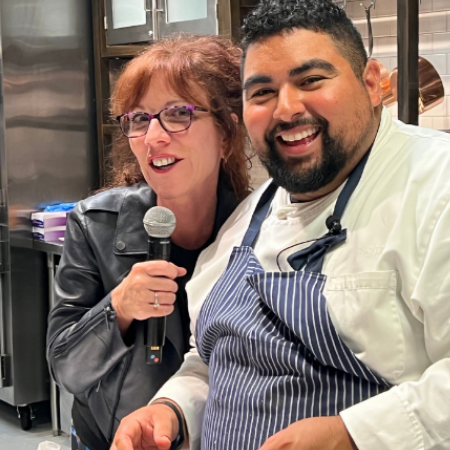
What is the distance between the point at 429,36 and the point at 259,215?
1751 mm

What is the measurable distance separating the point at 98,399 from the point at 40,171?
6.89 ft

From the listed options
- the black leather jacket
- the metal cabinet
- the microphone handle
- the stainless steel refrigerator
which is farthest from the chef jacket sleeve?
the stainless steel refrigerator

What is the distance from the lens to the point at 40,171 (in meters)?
3.55

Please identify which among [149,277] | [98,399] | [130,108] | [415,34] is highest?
[415,34]

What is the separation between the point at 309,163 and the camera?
49.4 inches

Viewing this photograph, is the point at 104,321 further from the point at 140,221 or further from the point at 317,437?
the point at 317,437

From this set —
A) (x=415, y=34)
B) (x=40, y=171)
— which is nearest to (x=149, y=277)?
(x=415, y=34)

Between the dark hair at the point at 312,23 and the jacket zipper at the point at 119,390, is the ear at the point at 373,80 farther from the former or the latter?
the jacket zipper at the point at 119,390

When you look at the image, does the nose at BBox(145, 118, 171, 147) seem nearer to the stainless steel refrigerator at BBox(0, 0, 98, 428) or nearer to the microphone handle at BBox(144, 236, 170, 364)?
the microphone handle at BBox(144, 236, 170, 364)

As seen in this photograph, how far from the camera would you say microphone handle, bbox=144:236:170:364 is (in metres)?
1.47

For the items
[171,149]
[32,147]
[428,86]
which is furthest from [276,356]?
[32,147]

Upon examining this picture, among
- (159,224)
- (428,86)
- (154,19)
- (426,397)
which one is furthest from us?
A: (154,19)

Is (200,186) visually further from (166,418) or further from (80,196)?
(80,196)

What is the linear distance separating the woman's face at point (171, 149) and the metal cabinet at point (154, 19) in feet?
4.98
